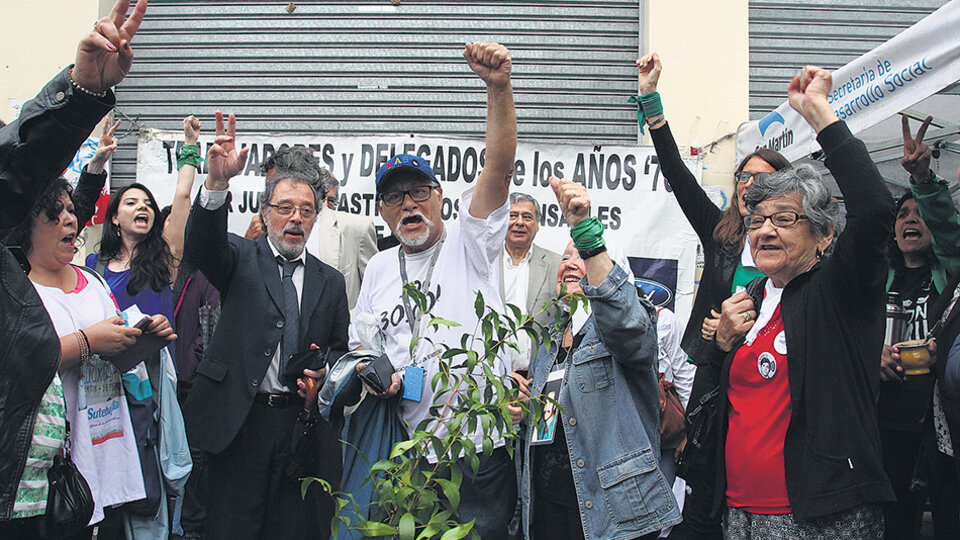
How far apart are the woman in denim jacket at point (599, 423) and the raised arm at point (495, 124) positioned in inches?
8.0

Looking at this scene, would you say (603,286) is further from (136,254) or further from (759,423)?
(136,254)

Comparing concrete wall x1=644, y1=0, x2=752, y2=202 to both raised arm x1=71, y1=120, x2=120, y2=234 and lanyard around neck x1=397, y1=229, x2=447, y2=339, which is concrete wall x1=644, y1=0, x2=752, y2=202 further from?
raised arm x1=71, y1=120, x2=120, y2=234

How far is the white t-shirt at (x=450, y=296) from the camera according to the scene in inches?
110

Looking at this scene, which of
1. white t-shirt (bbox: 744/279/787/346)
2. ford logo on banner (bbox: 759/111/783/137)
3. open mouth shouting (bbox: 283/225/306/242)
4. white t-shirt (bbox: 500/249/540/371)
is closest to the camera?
white t-shirt (bbox: 744/279/787/346)

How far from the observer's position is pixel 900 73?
3.69 meters

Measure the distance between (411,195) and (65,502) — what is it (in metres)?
1.68

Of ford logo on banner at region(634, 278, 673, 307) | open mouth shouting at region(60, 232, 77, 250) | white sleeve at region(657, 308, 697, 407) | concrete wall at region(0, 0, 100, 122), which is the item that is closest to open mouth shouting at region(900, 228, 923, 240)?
white sleeve at region(657, 308, 697, 407)

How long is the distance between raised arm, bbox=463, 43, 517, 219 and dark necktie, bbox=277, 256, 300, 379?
1.12 meters

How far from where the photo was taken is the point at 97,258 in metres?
4.46

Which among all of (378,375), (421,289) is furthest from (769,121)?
(378,375)

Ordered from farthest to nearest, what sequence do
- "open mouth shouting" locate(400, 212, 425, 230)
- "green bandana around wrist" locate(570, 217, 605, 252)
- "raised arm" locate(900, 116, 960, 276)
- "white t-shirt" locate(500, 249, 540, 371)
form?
"white t-shirt" locate(500, 249, 540, 371)
"raised arm" locate(900, 116, 960, 276)
"open mouth shouting" locate(400, 212, 425, 230)
"green bandana around wrist" locate(570, 217, 605, 252)

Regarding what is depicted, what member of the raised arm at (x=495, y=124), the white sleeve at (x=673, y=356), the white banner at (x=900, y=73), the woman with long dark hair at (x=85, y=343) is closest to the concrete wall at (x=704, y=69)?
the white banner at (x=900, y=73)

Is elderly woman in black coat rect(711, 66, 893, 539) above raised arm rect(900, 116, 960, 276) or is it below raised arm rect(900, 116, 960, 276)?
below

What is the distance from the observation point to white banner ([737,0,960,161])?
11.1 feet
